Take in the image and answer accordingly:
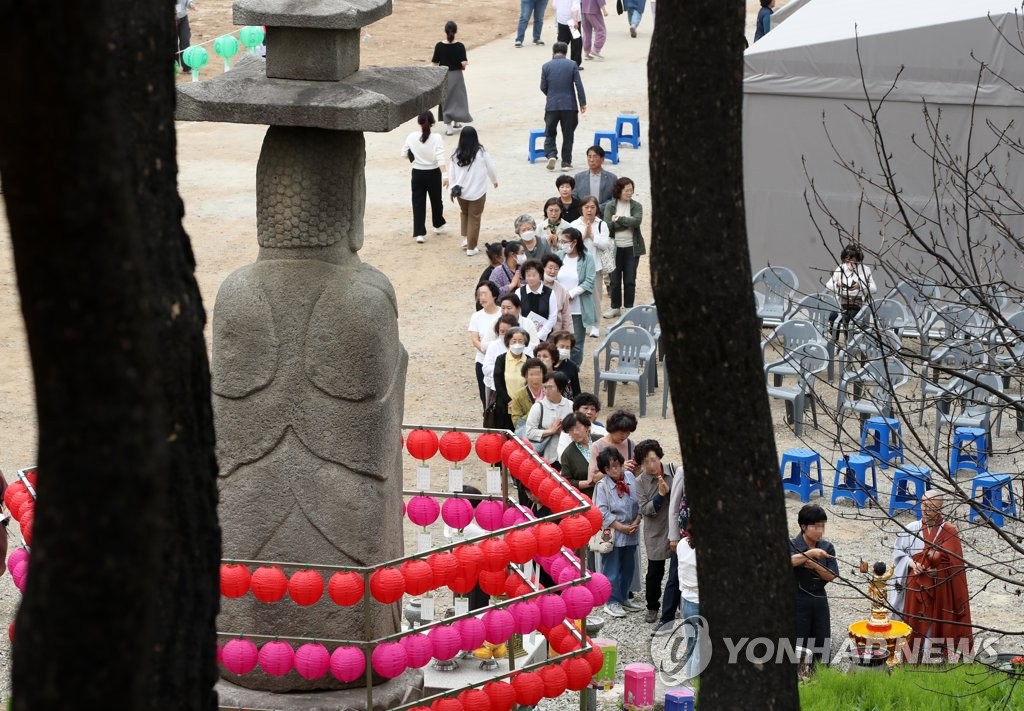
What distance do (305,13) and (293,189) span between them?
977mm

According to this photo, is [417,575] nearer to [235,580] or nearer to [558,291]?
[235,580]

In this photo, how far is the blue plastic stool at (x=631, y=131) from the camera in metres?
23.8

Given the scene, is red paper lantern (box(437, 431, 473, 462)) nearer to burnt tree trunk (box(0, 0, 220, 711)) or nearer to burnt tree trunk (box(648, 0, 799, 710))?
burnt tree trunk (box(648, 0, 799, 710))

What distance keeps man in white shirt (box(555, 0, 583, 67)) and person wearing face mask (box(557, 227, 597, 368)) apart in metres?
12.8

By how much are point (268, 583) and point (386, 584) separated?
0.67 m

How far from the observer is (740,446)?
Answer: 570 cm

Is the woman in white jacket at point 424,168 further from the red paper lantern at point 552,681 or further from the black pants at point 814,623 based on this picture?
the red paper lantern at point 552,681

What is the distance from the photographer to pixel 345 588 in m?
8.02

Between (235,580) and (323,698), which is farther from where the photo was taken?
(323,698)

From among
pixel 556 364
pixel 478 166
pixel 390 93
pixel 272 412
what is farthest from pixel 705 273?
pixel 478 166

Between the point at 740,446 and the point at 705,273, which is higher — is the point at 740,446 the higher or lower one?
the lower one

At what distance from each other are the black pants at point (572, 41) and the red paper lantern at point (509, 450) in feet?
59.9

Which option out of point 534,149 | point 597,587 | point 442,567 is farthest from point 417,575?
point 534,149

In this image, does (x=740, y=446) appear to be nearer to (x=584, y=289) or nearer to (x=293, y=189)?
(x=293, y=189)
